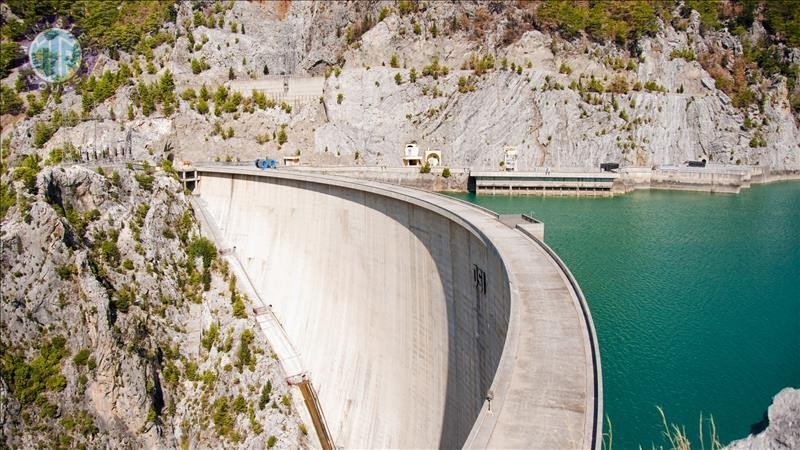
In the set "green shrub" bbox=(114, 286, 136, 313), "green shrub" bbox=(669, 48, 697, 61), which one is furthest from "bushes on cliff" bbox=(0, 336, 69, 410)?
"green shrub" bbox=(669, 48, 697, 61)

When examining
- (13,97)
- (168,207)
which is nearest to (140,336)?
(168,207)

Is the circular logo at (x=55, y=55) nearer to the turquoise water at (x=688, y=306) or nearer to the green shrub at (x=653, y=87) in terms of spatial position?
the turquoise water at (x=688, y=306)

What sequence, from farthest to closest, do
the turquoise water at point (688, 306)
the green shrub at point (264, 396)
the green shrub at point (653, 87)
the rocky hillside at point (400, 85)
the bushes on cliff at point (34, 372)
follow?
the green shrub at point (653, 87), the rocky hillside at point (400, 85), the green shrub at point (264, 396), the bushes on cliff at point (34, 372), the turquoise water at point (688, 306)

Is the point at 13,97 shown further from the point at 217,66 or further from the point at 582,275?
the point at 582,275

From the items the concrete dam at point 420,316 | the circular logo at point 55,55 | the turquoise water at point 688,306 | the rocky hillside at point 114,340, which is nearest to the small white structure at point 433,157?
the turquoise water at point 688,306

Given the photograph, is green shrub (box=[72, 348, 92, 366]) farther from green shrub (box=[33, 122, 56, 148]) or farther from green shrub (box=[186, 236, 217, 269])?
green shrub (box=[33, 122, 56, 148])

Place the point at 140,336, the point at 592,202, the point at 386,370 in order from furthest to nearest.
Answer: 1. the point at 592,202
2. the point at 140,336
3. the point at 386,370
